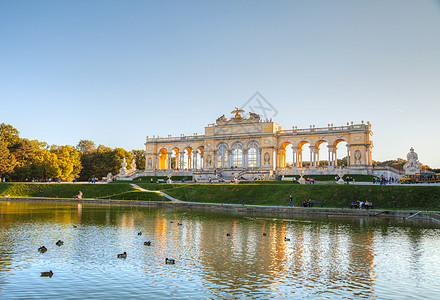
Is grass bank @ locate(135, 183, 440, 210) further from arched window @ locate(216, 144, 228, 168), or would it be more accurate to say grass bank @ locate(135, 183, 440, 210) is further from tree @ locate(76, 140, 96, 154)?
tree @ locate(76, 140, 96, 154)

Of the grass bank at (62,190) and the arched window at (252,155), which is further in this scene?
the arched window at (252,155)

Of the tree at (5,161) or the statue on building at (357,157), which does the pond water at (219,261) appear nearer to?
the statue on building at (357,157)

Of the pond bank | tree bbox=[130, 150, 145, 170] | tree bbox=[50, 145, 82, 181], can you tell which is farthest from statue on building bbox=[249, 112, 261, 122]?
tree bbox=[130, 150, 145, 170]

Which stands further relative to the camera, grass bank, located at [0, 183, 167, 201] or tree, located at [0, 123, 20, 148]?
tree, located at [0, 123, 20, 148]

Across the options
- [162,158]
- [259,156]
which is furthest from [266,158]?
[162,158]

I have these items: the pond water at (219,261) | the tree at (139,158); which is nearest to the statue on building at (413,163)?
the pond water at (219,261)

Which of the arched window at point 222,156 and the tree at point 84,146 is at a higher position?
the tree at point 84,146

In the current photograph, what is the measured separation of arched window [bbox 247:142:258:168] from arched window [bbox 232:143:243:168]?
197cm

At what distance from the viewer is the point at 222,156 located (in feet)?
268

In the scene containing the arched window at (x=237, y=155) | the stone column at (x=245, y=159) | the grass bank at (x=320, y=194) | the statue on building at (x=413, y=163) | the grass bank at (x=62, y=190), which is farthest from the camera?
the arched window at (x=237, y=155)

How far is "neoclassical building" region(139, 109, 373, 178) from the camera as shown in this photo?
68188mm

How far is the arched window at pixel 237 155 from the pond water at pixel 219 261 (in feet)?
174

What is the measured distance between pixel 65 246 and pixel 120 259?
4171 millimetres

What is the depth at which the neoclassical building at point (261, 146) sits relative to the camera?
68.2 metres
